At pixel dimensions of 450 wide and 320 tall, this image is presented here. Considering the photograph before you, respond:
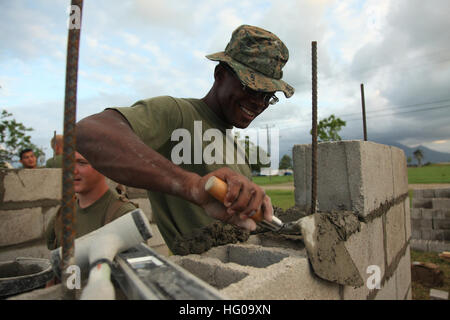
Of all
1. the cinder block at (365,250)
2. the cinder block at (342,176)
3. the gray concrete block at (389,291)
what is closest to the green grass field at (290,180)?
the gray concrete block at (389,291)

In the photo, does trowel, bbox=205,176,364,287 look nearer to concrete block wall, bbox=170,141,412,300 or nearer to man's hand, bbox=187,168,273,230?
concrete block wall, bbox=170,141,412,300

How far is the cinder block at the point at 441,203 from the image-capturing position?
6.55m

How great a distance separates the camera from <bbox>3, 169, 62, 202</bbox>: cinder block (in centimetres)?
307

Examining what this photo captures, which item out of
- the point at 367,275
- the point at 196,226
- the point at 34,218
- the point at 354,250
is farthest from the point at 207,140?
the point at 34,218

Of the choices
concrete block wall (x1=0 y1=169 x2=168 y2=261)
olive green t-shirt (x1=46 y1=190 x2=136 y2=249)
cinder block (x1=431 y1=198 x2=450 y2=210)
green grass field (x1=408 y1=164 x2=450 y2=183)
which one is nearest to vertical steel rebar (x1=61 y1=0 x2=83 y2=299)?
olive green t-shirt (x1=46 y1=190 x2=136 y2=249)

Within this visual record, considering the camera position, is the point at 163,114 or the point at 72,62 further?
the point at 163,114

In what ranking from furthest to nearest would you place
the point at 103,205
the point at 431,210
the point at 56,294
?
the point at 431,210
the point at 103,205
the point at 56,294

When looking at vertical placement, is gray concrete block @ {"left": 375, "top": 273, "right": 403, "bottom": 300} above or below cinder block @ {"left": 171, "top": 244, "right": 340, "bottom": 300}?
below

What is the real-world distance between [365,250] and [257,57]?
1.51 meters

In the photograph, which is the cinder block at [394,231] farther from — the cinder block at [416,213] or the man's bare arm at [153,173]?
the cinder block at [416,213]

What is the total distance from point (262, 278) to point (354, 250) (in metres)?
1.05

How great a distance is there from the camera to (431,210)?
6664mm
